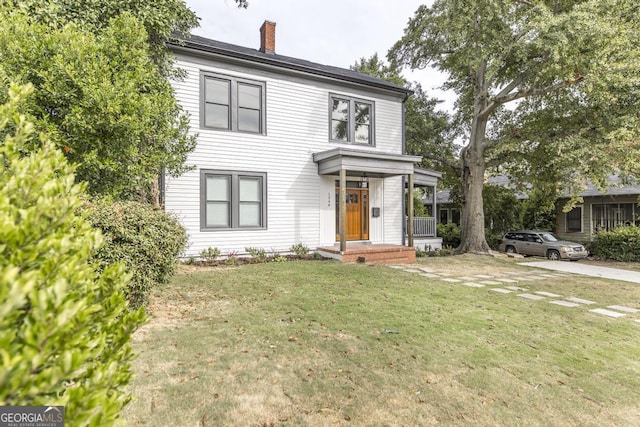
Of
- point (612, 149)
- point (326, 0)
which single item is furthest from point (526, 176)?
point (326, 0)

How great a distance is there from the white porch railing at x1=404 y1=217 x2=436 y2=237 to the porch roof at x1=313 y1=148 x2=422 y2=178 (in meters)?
3.75

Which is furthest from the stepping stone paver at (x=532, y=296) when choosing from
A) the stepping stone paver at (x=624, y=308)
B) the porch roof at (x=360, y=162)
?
the porch roof at (x=360, y=162)

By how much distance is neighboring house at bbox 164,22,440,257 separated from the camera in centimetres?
998

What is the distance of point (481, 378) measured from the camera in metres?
3.17

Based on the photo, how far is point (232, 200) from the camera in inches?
412

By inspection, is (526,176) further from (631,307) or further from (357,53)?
(357,53)

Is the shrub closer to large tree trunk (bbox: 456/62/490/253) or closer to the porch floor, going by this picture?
large tree trunk (bbox: 456/62/490/253)

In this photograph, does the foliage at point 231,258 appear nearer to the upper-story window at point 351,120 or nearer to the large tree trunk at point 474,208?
the upper-story window at point 351,120

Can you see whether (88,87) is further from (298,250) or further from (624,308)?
(624,308)

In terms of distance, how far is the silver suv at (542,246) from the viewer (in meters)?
14.0

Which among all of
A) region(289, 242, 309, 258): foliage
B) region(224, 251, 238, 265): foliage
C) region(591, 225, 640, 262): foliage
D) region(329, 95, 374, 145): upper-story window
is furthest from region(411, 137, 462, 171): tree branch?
region(224, 251, 238, 265): foliage

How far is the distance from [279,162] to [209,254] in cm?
387

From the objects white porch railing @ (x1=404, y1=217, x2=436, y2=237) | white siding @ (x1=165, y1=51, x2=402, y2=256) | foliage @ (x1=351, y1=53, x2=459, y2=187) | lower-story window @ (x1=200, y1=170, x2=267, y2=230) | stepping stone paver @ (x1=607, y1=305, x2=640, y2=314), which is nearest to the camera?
stepping stone paver @ (x1=607, y1=305, x2=640, y2=314)

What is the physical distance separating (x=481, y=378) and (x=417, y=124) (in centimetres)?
1675
